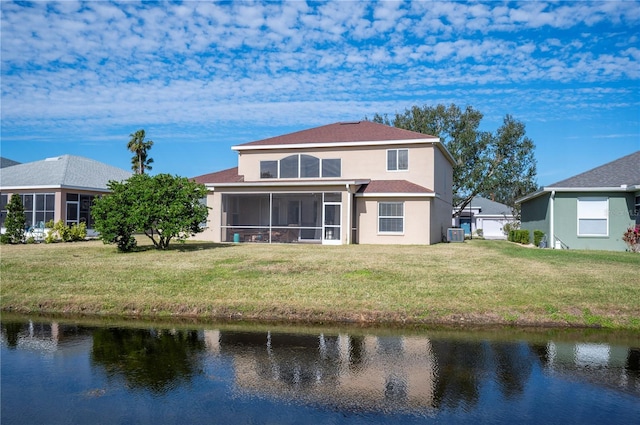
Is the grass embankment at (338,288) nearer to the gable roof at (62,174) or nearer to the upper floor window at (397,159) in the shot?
the upper floor window at (397,159)

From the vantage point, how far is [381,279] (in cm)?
1388

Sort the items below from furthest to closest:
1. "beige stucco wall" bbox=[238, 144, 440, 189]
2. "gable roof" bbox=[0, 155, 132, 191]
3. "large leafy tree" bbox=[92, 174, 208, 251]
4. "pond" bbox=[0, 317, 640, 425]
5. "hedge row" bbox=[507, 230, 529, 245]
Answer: "gable roof" bbox=[0, 155, 132, 191] → "hedge row" bbox=[507, 230, 529, 245] → "beige stucco wall" bbox=[238, 144, 440, 189] → "large leafy tree" bbox=[92, 174, 208, 251] → "pond" bbox=[0, 317, 640, 425]

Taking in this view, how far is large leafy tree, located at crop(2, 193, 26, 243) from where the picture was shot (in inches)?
986

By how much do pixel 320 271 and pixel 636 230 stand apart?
593 inches

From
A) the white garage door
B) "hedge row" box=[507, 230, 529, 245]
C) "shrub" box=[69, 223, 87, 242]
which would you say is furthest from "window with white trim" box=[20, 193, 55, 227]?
the white garage door

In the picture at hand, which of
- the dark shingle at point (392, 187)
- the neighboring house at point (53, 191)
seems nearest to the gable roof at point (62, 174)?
the neighboring house at point (53, 191)

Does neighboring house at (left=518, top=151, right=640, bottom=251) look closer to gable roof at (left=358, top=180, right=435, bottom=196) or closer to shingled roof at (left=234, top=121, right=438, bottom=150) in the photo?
gable roof at (left=358, top=180, right=435, bottom=196)

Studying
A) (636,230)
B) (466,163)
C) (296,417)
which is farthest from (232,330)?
(466,163)

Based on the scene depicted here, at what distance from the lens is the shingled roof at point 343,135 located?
2758 centimetres

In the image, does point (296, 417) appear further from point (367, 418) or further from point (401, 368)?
point (401, 368)

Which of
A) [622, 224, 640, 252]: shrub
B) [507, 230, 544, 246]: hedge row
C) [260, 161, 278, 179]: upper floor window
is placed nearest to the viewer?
[622, 224, 640, 252]: shrub

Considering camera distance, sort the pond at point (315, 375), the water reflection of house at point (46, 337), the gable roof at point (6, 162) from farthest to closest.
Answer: the gable roof at point (6, 162) → the water reflection of house at point (46, 337) → the pond at point (315, 375)

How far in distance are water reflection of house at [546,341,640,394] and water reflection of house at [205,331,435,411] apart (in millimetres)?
2045

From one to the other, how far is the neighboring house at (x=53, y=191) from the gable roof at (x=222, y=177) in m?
6.91
